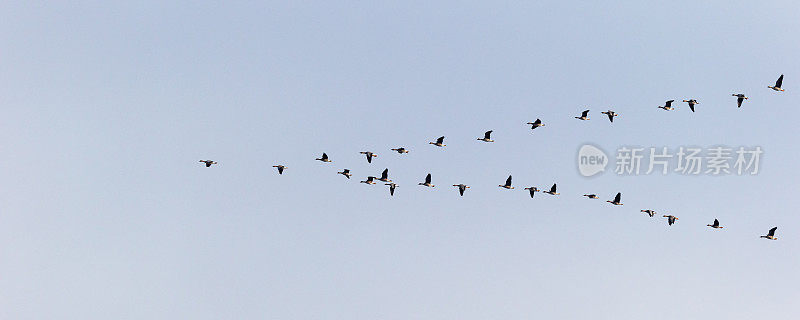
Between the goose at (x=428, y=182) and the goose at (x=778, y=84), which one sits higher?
the goose at (x=778, y=84)

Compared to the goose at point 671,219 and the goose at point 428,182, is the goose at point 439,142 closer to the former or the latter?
the goose at point 428,182

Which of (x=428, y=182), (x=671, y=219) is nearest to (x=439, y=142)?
(x=428, y=182)

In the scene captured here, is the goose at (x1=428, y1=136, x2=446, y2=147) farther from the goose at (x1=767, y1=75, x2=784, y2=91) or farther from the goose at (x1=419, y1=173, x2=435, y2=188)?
the goose at (x1=767, y1=75, x2=784, y2=91)

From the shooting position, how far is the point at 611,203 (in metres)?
143

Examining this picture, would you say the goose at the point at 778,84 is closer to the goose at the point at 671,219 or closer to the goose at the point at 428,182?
the goose at the point at 671,219

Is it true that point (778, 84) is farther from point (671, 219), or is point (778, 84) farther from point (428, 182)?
point (428, 182)

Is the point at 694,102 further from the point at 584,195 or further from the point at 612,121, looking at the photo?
the point at 584,195

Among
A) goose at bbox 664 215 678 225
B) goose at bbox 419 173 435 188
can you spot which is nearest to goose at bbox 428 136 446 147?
goose at bbox 419 173 435 188

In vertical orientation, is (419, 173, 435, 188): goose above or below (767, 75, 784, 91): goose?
below

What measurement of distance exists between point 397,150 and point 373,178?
17.7 ft

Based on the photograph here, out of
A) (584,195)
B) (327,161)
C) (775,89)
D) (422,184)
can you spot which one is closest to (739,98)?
(775,89)

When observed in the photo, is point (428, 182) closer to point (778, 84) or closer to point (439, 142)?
point (439, 142)

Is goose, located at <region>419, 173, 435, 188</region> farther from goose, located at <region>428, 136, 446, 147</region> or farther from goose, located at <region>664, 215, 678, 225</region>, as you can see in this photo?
goose, located at <region>664, 215, 678, 225</region>

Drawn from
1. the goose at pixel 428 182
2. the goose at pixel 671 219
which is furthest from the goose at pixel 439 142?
the goose at pixel 671 219
